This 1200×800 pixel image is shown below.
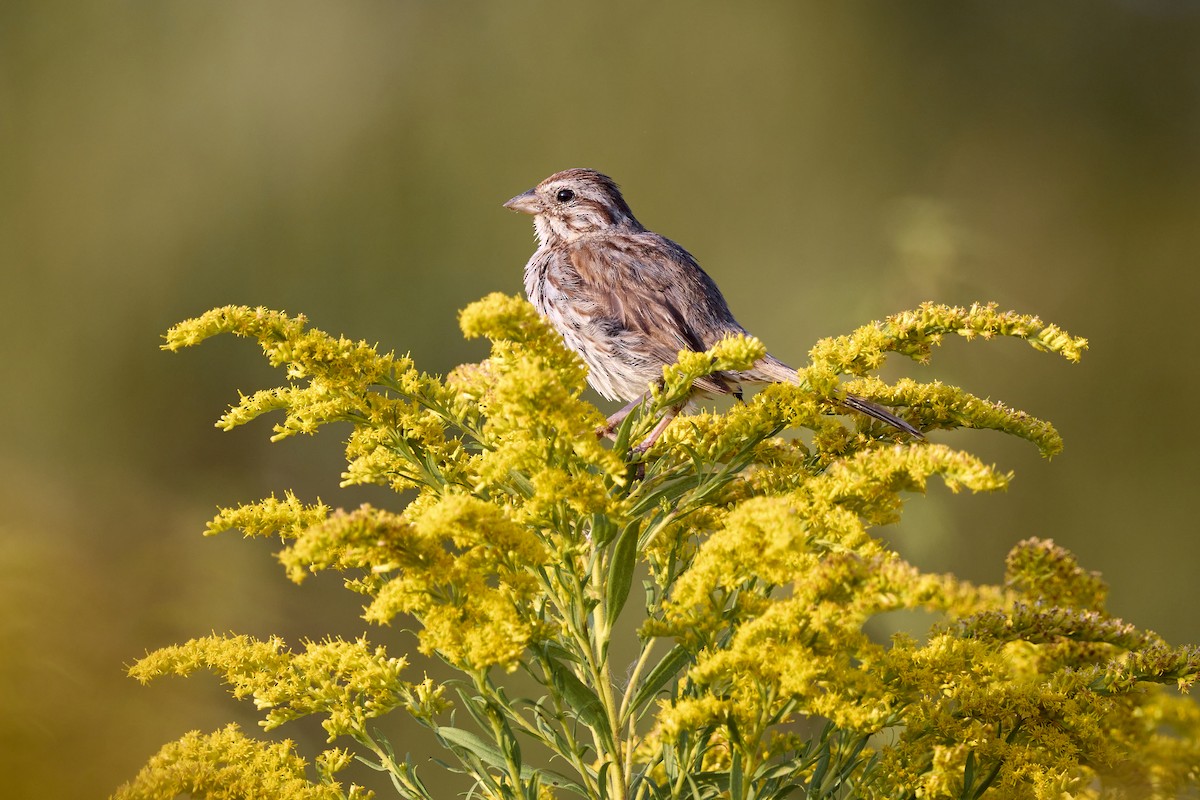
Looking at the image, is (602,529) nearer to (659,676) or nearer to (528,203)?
(659,676)

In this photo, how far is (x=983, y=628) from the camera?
179 cm

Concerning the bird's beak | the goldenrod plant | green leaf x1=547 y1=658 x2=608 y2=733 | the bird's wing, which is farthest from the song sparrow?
green leaf x1=547 y1=658 x2=608 y2=733

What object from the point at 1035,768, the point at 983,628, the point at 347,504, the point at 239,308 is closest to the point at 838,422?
the point at 983,628

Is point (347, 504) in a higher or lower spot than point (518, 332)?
higher

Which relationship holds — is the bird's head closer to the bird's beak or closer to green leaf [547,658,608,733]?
the bird's beak

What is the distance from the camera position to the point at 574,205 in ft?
13.0

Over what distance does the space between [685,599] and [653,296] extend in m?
1.88

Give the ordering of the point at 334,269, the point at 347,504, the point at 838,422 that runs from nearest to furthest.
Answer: the point at 838,422 < the point at 347,504 < the point at 334,269

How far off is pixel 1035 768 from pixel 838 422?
717 millimetres

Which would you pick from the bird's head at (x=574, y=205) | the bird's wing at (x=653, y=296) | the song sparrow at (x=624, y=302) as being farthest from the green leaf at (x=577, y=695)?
the bird's head at (x=574, y=205)

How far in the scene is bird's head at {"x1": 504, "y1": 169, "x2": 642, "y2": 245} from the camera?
394 centimetres

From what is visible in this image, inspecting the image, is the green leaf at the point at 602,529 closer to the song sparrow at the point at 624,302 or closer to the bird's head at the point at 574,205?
the song sparrow at the point at 624,302

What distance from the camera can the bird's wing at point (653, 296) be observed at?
3273mm

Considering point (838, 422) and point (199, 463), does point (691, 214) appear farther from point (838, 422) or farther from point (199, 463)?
point (838, 422)
